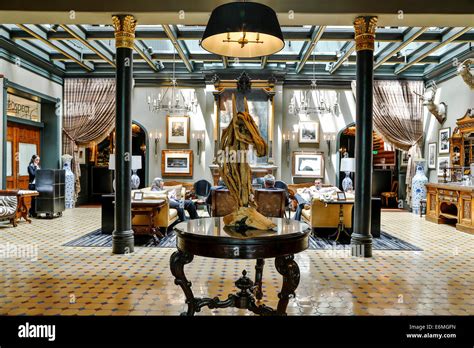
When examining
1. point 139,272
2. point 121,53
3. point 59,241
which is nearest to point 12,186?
point 59,241

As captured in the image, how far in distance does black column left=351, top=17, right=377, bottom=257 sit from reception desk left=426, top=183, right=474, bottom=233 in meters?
3.47

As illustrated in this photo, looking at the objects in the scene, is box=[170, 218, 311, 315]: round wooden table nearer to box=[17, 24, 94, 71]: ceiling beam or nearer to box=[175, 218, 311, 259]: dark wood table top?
box=[175, 218, 311, 259]: dark wood table top

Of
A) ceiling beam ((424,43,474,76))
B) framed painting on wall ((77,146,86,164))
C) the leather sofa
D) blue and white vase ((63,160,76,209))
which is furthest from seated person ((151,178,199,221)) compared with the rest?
ceiling beam ((424,43,474,76))

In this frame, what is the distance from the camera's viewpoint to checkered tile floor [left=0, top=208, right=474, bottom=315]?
3545 millimetres

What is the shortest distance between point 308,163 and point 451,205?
4084 mm

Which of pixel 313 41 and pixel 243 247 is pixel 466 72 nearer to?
pixel 313 41

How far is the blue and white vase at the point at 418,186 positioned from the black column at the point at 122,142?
28.0ft

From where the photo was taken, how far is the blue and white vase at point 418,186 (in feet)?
34.7

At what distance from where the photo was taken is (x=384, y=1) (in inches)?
221

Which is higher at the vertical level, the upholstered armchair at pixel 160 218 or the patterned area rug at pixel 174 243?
the upholstered armchair at pixel 160 218

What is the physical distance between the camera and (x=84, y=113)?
1138cm

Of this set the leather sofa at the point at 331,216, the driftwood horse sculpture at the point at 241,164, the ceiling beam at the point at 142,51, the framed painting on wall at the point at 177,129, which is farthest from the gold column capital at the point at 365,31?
the framed painting on wall at the point at 177,129

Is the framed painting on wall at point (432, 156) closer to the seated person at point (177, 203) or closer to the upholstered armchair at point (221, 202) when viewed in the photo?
the upholstered armchair at point (221, 202)
